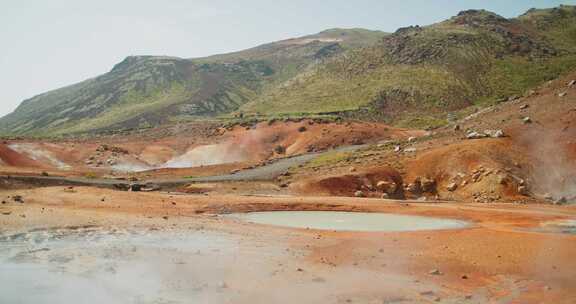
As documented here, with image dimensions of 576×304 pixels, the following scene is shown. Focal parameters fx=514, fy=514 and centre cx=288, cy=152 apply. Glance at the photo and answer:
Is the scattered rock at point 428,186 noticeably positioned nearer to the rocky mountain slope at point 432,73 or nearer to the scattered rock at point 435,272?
the scattered rock at point 435,272

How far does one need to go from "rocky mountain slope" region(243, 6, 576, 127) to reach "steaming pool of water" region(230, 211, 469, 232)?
47128 millimetres

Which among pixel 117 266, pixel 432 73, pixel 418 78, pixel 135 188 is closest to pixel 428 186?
pixel 135 188

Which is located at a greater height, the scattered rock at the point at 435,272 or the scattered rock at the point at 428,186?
the scattered rock at the point at 428,186

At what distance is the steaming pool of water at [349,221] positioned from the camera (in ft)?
64.2

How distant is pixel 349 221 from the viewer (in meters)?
21.2

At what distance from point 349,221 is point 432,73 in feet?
221

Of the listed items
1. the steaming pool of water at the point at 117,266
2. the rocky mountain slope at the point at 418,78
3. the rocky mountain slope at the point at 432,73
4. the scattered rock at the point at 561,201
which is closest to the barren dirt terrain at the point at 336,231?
the steaming pool of water at the point at 117,266

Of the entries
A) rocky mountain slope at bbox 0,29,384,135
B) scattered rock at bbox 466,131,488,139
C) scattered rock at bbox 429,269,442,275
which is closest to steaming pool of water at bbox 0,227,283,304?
scattered rock at bbox 429,269,442,275

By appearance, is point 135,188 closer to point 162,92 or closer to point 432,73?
point 432,73

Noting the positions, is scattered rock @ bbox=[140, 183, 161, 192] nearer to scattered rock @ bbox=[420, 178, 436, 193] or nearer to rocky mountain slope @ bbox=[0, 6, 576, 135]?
scattered rock @ bbox=[420, 178, 436, 193]

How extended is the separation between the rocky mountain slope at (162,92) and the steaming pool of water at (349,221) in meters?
97.3

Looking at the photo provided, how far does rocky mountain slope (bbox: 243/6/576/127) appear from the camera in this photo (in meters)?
76.4

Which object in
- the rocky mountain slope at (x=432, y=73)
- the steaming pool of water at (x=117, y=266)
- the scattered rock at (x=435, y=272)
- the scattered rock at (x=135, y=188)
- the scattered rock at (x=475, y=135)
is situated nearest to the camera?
the steaming pool of water at (x=117, y=266)

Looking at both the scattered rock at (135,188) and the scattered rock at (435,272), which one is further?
the scattered rock at (135,188)
